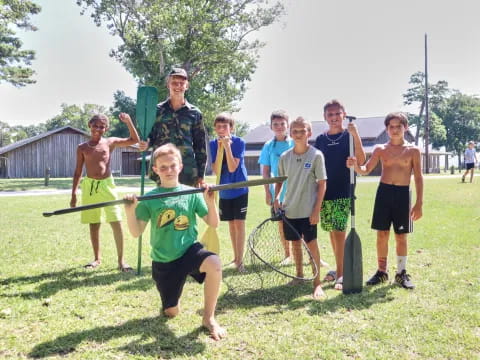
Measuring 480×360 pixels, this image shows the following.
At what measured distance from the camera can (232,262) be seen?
5.79m

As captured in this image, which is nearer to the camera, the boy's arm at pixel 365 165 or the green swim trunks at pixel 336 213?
the boy's arm at pixel 365 165

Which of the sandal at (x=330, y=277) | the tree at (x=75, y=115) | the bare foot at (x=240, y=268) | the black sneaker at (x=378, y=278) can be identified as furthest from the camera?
the tree at (x=75, y=115)

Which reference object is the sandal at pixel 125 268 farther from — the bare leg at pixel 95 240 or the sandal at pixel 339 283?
the sandal at pixel 339 283

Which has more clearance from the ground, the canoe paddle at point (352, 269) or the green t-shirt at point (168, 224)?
the green t-shirt at point (168, 224)

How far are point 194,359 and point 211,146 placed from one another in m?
3.20

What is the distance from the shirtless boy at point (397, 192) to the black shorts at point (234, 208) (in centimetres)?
161

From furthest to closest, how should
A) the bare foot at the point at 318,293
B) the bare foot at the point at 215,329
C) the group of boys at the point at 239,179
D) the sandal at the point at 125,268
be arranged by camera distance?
the sandal at the point at 125,268 → the bare foot at the point at 318,293 → the group of boys at the point at 239,179 → the bare foot at the point at 215,329

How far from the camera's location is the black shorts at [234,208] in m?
5.43

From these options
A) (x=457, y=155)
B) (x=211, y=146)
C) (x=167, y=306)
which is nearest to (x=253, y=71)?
(x=211, y=146)

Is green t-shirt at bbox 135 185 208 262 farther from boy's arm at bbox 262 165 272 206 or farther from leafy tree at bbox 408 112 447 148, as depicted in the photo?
leafy tree at bbox 408 112 447 148

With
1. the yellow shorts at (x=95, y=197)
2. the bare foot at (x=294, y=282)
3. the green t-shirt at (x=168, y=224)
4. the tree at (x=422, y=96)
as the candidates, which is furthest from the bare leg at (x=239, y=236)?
the tree at (x=422, y=96)

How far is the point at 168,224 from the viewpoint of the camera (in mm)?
3482

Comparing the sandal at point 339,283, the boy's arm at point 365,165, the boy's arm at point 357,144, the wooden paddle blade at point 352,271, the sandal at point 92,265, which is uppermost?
the boy's arm at point 357,144

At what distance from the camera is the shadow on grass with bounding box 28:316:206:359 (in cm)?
303
